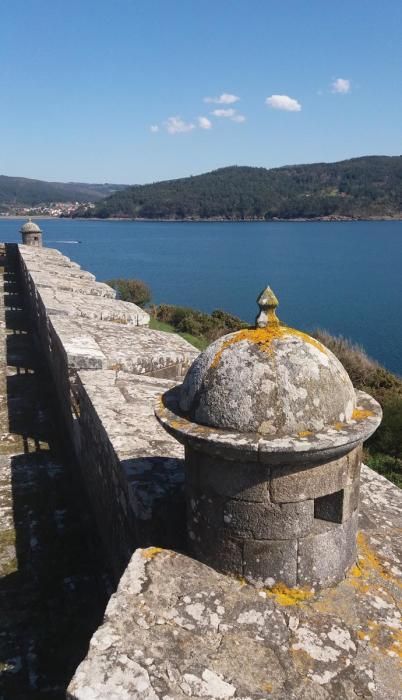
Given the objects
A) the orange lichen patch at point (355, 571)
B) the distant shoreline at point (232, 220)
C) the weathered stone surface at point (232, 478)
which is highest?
the distant shoreline at point (232, 220)

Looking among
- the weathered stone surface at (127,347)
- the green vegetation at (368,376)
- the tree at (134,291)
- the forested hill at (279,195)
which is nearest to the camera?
the weathered stone surface at (127,347)

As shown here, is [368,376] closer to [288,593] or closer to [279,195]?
[288,593]

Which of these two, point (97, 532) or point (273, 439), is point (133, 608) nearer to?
point (273, 439)

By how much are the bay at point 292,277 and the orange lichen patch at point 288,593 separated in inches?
817

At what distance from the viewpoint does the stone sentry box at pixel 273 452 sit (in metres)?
2.08

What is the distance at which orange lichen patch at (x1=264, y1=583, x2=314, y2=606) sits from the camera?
2201mm

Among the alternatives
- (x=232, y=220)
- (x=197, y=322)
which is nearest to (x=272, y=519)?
(x=197, y=322)

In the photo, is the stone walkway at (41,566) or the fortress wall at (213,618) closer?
the fortress wall at (213,618)

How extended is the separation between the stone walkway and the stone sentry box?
103cm

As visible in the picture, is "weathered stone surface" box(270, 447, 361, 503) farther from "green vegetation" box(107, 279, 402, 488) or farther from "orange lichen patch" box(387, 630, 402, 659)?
"green vegetation" box(107, 279, 402, 488)

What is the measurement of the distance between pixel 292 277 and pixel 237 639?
46492 mm

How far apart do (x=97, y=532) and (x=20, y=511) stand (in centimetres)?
60

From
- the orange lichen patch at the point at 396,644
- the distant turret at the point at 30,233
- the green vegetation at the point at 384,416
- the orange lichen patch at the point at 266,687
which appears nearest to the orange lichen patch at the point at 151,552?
the orange lichen patch at the point at 266,687

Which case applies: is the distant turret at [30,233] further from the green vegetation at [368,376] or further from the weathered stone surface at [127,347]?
the weathered stone surface at [127,347]
